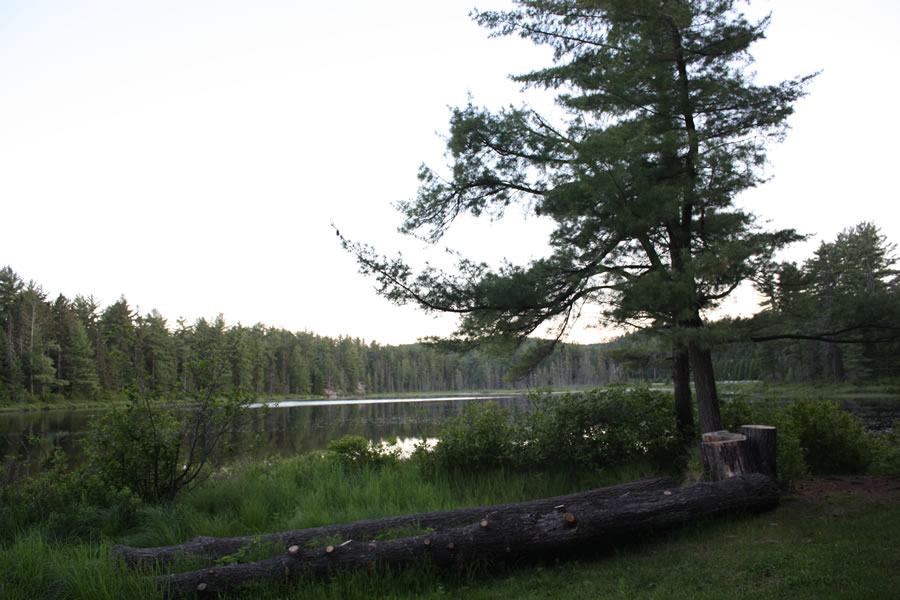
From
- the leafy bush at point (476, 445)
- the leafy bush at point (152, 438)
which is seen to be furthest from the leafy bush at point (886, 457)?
the leafy bush at point (152, 438)

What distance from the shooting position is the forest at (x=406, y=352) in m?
7.19

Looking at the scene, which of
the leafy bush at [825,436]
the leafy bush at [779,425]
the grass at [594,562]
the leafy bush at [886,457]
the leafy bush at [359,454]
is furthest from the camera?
the leafy bush at [359,454]

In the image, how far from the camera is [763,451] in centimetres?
614

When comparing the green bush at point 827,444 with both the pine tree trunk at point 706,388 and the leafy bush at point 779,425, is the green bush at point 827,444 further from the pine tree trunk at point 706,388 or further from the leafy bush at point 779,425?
the pine tree trunk at point 706,388

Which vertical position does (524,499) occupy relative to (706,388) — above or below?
below

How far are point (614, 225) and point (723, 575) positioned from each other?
466 cm

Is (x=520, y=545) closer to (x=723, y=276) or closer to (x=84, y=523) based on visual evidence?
(x=723, y=276)

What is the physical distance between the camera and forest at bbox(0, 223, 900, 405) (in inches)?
283

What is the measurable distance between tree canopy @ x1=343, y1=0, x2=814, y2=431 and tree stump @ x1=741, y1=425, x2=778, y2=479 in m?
1.24

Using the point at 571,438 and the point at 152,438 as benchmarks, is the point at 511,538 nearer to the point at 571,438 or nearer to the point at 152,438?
the point at 571,438

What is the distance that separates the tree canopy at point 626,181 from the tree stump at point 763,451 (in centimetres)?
124

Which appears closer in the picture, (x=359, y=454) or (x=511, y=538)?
(x=511, y=538)

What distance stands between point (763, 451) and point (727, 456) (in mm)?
473

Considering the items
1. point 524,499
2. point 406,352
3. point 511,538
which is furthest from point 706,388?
point 406,352
